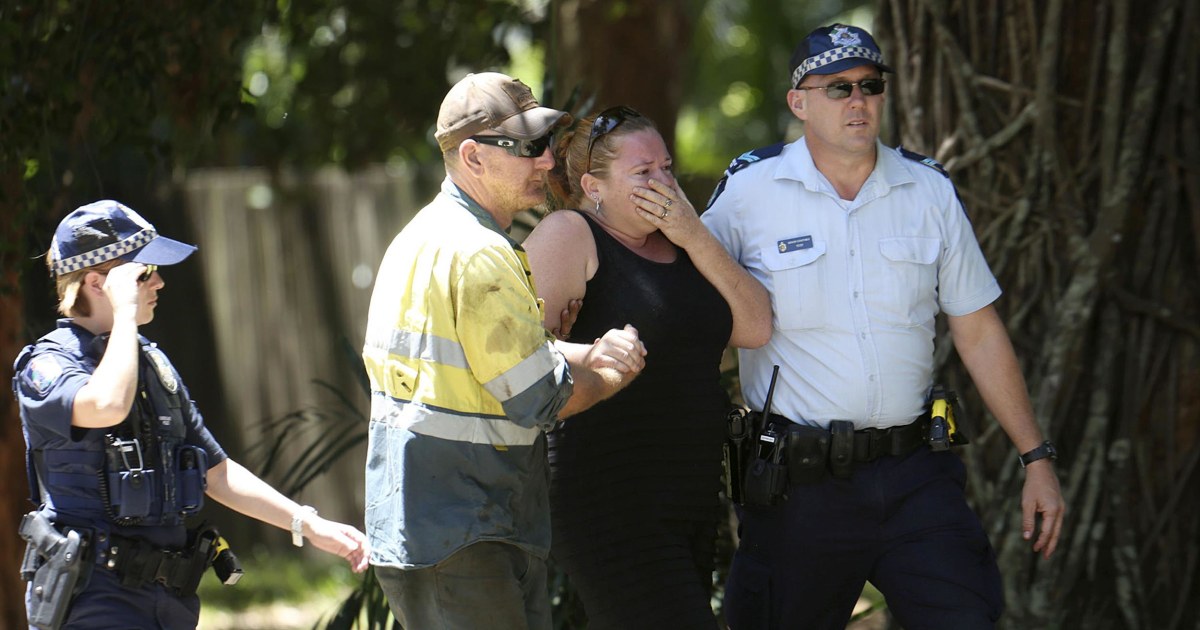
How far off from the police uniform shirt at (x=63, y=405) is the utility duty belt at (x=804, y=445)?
55.6 inches

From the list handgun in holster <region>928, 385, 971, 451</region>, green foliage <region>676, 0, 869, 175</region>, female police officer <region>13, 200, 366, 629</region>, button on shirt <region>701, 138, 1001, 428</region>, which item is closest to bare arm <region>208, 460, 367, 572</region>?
female police officer <region>13, 200, 366, 629</region>

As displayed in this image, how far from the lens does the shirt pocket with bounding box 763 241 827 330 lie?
364 centimetres

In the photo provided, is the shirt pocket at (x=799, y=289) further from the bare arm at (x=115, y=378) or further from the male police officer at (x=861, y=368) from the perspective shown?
the bare arm at (x=115, y=378)

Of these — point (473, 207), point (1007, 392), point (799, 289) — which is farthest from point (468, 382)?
point (1007, 392)

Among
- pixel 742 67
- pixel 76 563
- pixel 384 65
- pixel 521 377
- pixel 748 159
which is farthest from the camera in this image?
pixel 742 67

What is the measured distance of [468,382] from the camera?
289 centimetres

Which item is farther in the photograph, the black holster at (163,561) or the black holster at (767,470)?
the black holster at (767,470)

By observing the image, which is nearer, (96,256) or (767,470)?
(96,256)

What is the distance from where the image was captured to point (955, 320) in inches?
149

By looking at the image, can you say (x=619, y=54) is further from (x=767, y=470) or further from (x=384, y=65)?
(x=767, y=470)

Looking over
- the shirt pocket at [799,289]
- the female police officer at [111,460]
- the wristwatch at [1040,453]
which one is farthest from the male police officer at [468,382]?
the wristwatch at [1040,453]

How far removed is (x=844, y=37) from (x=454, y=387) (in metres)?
1.50

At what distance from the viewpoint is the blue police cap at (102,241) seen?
3.26 metres

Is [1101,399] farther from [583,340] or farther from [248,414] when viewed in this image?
[248,414]
